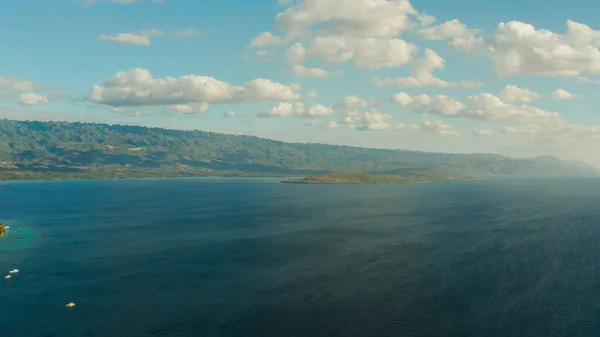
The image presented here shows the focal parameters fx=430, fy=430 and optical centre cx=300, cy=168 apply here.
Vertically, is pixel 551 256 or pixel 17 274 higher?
pixel 551 256

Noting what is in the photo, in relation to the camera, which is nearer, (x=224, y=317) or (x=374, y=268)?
(x=224, y=317)

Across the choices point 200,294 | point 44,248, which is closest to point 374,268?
point 200,294

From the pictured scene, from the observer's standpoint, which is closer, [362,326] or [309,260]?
[362,326]

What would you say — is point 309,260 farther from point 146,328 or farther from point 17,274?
point 17,274

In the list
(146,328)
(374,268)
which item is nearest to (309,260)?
(374,268)

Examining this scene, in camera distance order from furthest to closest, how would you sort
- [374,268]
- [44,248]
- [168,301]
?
[44,248] < [374,268] < [168,301]

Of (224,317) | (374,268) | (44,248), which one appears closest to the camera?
(224,317)

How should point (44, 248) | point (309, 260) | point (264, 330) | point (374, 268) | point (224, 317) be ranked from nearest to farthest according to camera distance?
point (264, 330), point (224, 317), point (374, 268), point (309, 260), point (44, 248)

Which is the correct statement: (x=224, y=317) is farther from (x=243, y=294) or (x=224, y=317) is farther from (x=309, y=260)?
(x=309, y=260)

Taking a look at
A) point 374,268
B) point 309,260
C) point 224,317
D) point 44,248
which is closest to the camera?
point 224,317
